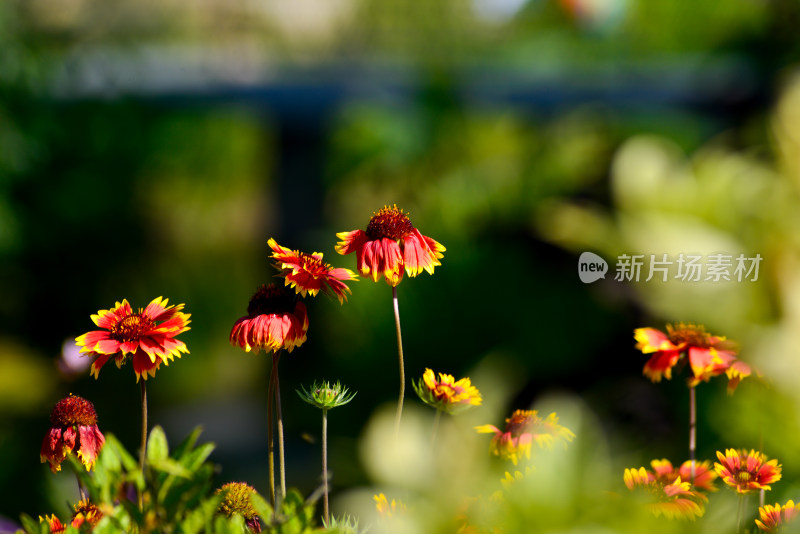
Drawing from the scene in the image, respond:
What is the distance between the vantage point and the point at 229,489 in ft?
1.52

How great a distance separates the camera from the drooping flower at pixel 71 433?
472mm

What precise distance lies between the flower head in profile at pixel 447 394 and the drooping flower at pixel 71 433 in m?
0.20

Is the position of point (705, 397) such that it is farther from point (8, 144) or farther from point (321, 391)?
point (8, 144)

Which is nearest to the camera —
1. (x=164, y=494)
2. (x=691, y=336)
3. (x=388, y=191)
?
(x=164, y=494)

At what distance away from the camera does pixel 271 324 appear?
1.49 ft

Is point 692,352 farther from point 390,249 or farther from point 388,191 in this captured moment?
point 388,191

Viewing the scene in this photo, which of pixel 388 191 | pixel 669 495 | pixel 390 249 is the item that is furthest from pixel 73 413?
pixel 388 191

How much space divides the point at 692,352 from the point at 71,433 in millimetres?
390

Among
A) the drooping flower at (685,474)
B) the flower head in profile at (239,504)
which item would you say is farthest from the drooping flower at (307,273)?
the drooping flower at (685,474)

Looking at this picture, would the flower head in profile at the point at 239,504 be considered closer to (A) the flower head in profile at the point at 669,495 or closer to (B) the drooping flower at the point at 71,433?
(B) the drooping flower at the point at 71,433

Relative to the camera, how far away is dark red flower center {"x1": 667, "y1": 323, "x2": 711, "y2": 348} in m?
0.50

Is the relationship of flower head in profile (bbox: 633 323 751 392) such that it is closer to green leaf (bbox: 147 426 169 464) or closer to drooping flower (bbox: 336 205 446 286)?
drooping flower (bbox: 336 205 446 286)

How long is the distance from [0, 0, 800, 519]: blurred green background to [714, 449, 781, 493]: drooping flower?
0.02 metres

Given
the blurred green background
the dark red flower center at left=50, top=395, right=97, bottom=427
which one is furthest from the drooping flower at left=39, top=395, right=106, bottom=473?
the blurred green background
